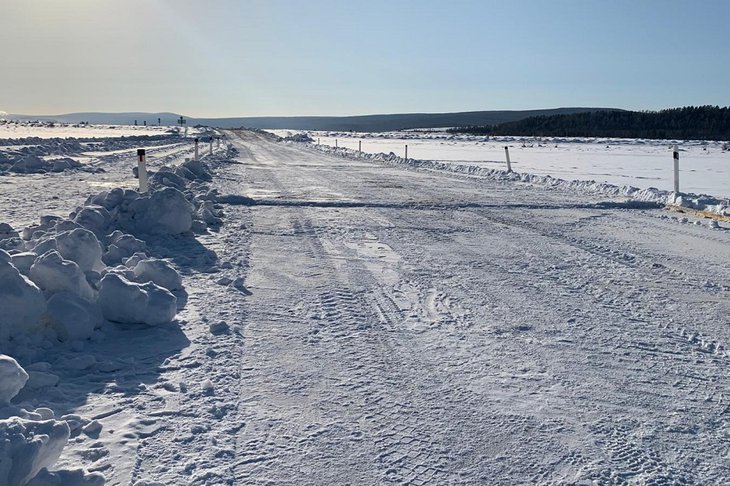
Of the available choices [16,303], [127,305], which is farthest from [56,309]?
[127,305]

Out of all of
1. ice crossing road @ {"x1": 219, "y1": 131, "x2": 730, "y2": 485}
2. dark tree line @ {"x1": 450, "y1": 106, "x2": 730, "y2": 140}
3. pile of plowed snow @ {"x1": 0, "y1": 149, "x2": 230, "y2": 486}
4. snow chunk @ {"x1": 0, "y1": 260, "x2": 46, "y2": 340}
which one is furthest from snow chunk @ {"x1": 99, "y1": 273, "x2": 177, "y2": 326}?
dark tree line @ {"x1": 450, "y1": 106, "x2": 730, "y2": 140}

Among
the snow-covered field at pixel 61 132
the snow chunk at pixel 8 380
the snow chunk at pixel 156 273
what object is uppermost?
the snow-covered field at pixel 61 132

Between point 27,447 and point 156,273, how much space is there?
3.24 metres

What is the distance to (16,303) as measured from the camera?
4156 millimetres

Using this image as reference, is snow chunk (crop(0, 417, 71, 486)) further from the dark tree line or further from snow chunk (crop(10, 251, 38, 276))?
the dark tree line

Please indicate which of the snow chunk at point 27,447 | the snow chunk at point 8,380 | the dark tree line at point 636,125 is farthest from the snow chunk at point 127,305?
the dark tree line at point 636,125

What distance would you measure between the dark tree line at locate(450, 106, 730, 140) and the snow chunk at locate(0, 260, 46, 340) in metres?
82.4

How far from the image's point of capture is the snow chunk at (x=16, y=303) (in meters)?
4.12

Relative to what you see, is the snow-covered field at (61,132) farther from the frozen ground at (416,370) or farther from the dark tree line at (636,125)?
the dark tree line at (636,125)

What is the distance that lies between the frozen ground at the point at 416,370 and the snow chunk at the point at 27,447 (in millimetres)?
189

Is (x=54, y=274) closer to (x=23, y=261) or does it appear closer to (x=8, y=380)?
(x=23, y=261)

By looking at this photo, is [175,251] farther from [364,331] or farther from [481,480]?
[481,480]

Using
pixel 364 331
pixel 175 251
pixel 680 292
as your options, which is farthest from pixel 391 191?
pixel 364 331

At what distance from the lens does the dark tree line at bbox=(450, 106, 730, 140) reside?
81.8 meters
